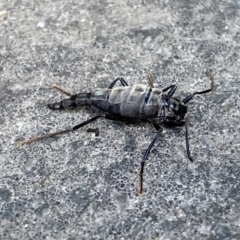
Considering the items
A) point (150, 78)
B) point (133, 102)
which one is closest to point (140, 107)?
point (133, 102)

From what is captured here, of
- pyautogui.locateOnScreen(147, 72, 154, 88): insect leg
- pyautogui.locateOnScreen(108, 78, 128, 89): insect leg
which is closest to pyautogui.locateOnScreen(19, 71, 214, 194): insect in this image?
pyautogui.locateOnScreen(108, 78, 128, 89): insect leg

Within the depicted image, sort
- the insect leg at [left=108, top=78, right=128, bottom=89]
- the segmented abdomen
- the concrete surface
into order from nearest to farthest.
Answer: the concrete surface → the segmented abdomen → the insect leg at [left=108, top=78, right=128, bottom=89]

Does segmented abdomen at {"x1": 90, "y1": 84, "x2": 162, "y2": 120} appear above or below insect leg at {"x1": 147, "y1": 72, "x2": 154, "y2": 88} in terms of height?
above

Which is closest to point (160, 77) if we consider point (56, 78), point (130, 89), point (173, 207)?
point (130, 89)

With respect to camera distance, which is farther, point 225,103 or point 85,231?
point 225,103

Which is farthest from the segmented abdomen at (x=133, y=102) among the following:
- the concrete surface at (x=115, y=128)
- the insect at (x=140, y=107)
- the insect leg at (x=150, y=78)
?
the insect leg at (x=150, y=78)

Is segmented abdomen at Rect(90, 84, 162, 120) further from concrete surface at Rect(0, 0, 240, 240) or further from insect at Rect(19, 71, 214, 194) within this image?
concrete surface at Rect(0, 0, 240, 240)

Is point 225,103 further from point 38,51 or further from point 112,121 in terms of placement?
point 38,51
